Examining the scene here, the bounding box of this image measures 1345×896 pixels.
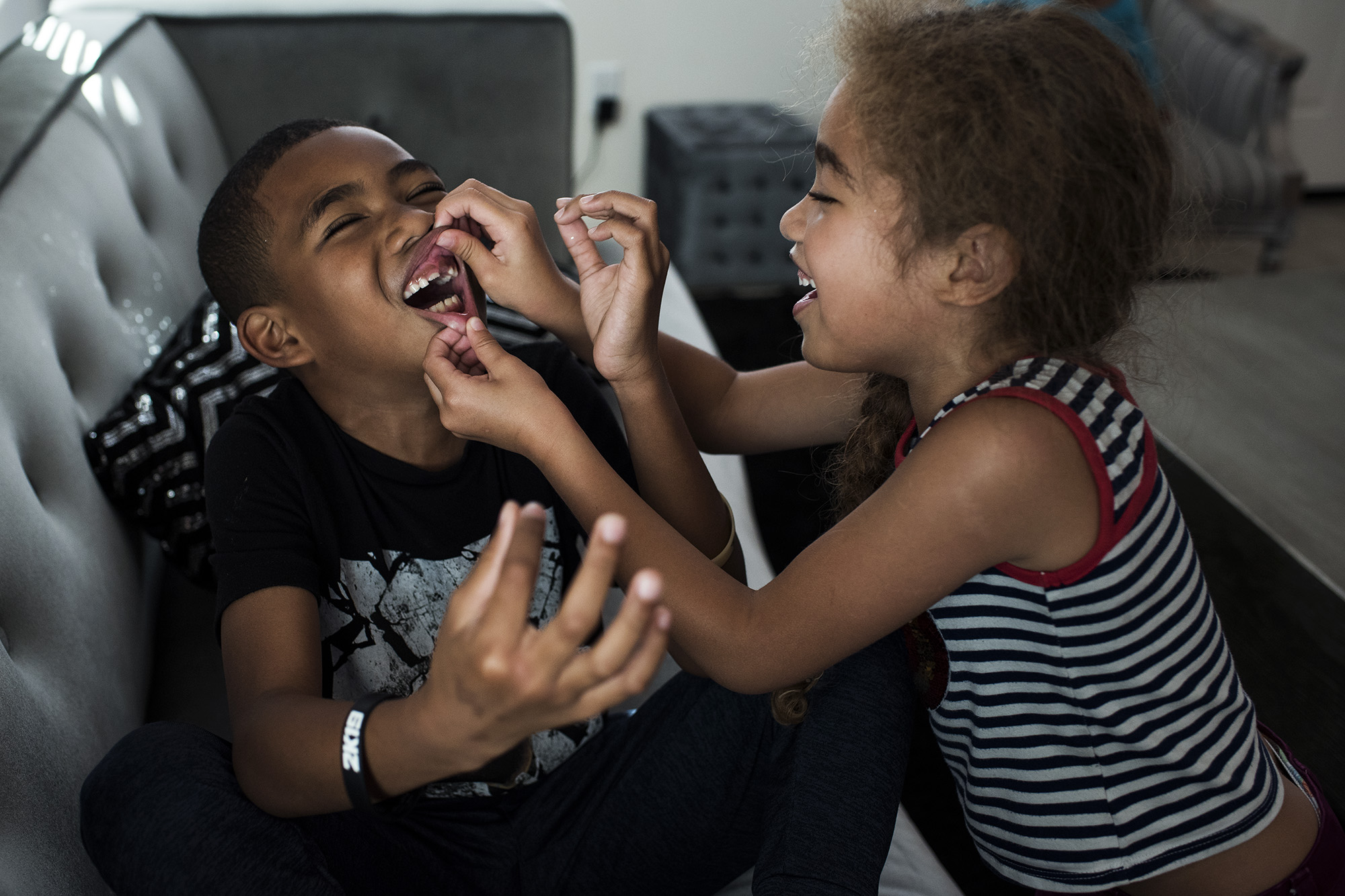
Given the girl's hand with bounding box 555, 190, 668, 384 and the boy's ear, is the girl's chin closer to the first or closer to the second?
the girl's hand with bounding box 555, 190, 668, 384


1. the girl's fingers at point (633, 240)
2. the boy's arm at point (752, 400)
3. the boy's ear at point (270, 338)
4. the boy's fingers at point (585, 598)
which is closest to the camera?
the boy's fingers at point (585, 598)

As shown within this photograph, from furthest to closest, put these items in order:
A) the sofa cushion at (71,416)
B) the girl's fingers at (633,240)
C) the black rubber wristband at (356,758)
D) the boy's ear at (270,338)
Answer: the boy's ear at (270,338), the girl's fingers at (633,240), the sofa cushion at (71,416), the black rubber wristband at (356,758)

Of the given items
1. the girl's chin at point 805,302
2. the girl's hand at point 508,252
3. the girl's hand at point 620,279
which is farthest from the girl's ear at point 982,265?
the girl's hand at point 508,252

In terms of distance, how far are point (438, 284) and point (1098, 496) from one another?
620mm

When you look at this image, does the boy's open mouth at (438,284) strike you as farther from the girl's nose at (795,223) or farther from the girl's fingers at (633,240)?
the girl's nose at (795,223)

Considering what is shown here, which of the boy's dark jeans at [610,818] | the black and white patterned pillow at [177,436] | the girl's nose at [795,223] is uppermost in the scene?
the girl's nose at [795,223]

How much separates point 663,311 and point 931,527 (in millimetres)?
1176

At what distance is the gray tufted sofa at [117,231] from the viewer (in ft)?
2.81

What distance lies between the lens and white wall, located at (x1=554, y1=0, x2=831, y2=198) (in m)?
3.36

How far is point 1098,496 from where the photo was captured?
79 cm

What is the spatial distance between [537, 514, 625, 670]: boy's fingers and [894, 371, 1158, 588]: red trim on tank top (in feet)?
1.25

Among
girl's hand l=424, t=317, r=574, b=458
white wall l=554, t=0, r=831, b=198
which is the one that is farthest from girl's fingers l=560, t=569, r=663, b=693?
white wall l=554, t=0, r=831, b=198

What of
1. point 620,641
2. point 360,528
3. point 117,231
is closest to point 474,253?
point 360,528

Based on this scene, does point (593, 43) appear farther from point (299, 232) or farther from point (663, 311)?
point (299, 232)
